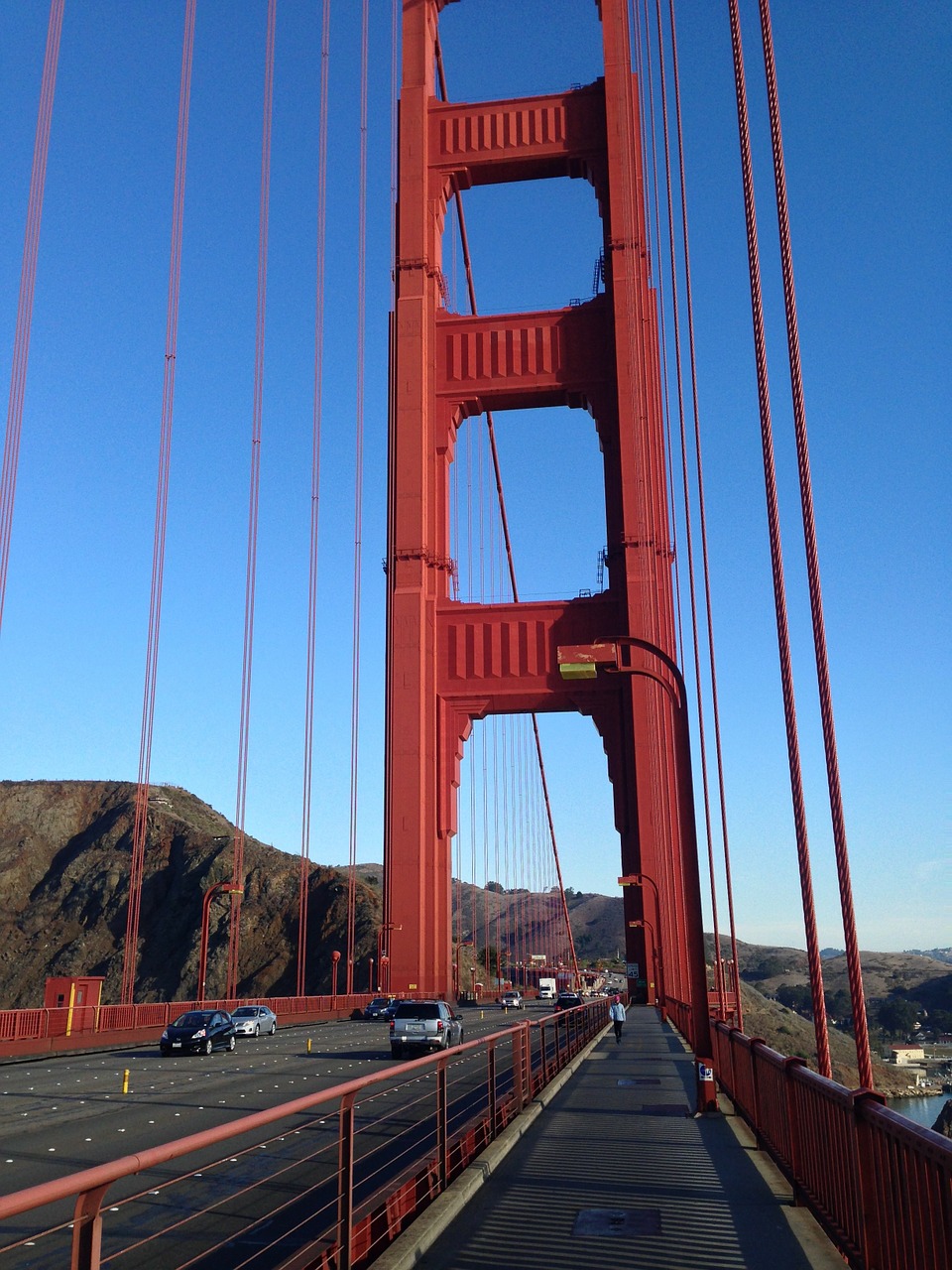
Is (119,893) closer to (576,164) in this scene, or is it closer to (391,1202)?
(576,164)

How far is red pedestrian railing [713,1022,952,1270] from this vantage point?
172 inches

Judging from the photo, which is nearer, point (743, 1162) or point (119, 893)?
point (743, 1162)

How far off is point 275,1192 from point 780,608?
657 centimetres

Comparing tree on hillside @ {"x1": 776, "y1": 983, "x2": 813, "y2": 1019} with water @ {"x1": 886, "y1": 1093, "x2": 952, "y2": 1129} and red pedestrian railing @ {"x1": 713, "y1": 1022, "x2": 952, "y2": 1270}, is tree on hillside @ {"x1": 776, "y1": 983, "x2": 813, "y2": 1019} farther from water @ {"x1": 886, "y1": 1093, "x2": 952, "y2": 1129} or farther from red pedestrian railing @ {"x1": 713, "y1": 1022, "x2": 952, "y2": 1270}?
red pedestrian railing @ {"x1": 713, "y1": 1022, "x2": 952, "y2": 1270}

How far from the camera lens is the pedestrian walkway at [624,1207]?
618 cm

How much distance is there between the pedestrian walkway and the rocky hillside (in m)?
104

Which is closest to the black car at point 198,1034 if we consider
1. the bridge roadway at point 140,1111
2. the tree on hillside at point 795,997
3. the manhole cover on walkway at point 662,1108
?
the bridge roadway at point 140,1111

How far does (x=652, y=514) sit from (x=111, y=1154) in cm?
3193

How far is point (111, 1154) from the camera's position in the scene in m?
10.5

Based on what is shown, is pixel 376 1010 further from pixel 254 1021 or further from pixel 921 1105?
pixel 921 1105

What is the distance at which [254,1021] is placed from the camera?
3522cm

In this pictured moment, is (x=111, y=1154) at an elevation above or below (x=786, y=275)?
below

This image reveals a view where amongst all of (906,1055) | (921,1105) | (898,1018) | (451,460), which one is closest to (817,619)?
(451,460)

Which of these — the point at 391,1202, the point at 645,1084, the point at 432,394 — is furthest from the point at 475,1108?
the point at 432,394
